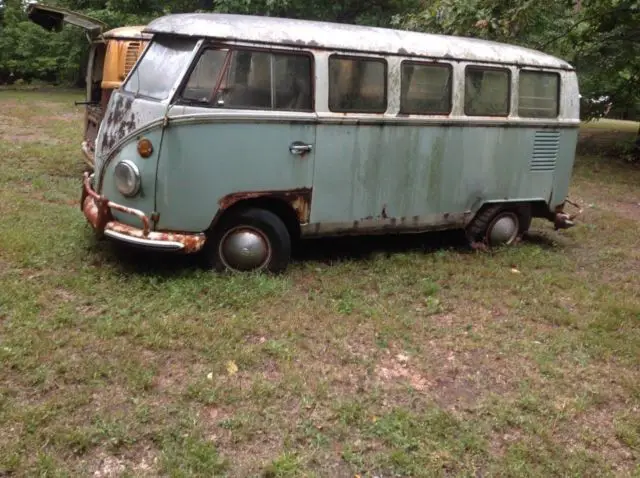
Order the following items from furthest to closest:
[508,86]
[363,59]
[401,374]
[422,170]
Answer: [508,86], [422,170], [363,59], [401,374]

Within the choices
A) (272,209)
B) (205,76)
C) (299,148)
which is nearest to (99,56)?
(205,76)

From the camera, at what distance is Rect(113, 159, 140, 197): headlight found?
202 inches

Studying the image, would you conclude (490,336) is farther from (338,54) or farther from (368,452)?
(338,54)

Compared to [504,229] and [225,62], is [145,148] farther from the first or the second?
[504,229]

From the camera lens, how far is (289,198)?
5.70 meters

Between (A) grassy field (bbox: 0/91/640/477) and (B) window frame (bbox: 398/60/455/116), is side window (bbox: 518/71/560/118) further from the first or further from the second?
(A) grassy field (bbox: 0/91/640/477)

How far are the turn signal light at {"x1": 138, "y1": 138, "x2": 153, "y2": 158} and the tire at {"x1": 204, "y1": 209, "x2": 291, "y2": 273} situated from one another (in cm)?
90

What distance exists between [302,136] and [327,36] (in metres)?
0.95

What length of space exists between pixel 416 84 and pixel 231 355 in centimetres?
335

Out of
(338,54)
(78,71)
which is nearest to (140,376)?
(338,54)

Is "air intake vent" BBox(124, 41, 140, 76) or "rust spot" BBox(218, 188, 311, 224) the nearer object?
"rust spot" BBox(218, 188, 311, 224)

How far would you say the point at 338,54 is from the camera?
5.70 metres

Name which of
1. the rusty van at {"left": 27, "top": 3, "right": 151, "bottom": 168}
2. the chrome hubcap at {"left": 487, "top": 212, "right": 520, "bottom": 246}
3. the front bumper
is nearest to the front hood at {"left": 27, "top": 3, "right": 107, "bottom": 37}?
the rusty van at {"left": 27, "top": 3, "right": 151, "bottom": 168}

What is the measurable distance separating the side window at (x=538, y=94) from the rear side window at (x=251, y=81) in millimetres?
2707
